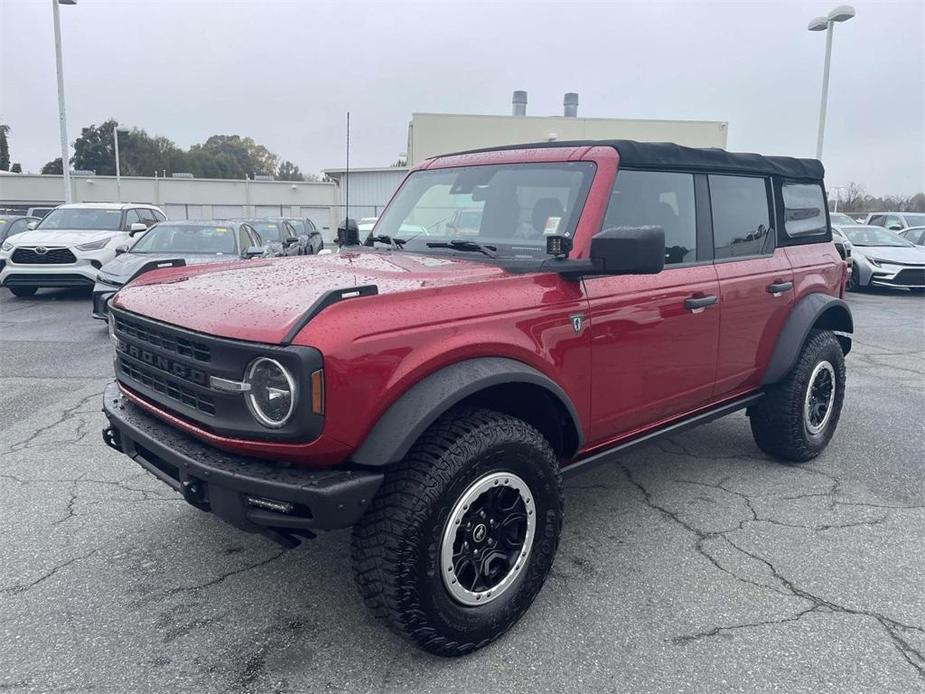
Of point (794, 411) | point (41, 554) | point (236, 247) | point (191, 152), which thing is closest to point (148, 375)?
point (41, 554)

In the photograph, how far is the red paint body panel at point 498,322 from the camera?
2.45 m

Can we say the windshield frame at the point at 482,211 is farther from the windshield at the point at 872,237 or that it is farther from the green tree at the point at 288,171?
the green tree at the point at 288,171

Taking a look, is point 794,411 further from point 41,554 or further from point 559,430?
point 41,554

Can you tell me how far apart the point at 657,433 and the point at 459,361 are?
1.60 meters

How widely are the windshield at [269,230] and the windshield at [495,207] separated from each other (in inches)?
488

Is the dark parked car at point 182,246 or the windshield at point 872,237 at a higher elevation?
the windshield at point 872,237

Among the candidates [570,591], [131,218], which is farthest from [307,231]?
[570,591]

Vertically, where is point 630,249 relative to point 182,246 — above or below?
above

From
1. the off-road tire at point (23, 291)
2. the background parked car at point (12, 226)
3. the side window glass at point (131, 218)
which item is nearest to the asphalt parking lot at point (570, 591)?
the off-road tire at point (23, 291)

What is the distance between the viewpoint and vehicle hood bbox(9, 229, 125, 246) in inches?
485

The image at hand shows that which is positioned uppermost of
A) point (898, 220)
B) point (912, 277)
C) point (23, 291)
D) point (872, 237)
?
point (898, 220)

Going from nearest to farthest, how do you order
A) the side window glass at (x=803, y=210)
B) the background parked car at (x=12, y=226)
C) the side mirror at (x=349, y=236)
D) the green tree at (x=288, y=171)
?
the side mirror at (x=349, y=236), the side window glass at (x=803, y=210), the background parked car at (x=12, y=226), the green tree at (x=288, y=171)

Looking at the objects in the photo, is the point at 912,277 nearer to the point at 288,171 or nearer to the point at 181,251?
the point at 181,251

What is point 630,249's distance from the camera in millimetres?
2887
